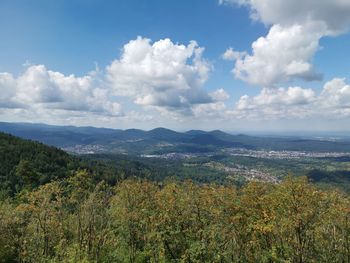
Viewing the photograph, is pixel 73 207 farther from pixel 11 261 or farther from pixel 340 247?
pixel 340 247

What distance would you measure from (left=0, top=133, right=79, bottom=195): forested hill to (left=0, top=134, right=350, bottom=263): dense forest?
272ft

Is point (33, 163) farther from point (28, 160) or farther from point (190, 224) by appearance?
point (190, 224)

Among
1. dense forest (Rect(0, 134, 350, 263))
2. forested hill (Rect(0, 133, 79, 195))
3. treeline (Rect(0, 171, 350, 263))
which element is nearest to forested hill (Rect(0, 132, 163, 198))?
forested hill (Rect(0, 133, 79, 195))

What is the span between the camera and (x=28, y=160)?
122938 millimetres

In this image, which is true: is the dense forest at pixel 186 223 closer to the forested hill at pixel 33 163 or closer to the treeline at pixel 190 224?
the treeline at pixel 190 224

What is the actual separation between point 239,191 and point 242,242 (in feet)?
13.2

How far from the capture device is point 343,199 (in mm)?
20469

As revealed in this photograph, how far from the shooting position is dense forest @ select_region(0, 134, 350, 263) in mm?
19438

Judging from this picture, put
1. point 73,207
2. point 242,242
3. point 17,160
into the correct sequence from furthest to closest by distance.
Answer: point 17,160 < point 73,207 < point 242,242

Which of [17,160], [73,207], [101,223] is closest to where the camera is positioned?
Answer: [101,223]

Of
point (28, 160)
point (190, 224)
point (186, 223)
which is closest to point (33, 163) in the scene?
point (28, 160)

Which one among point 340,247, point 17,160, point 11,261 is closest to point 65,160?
point 17,160

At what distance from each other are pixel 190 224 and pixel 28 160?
114 m

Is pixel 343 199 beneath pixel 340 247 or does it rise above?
above
